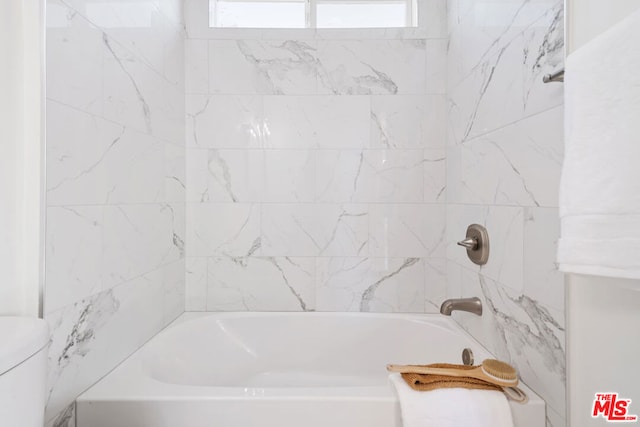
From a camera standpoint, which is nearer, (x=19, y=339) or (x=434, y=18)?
(x=19, y=339)

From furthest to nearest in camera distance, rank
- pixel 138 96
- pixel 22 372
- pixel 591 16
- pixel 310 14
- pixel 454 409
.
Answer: pixel 310 14, pixel 138 96, pixel 454 409, pixel 591 16, pixel 22 372

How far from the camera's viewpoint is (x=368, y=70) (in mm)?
1777

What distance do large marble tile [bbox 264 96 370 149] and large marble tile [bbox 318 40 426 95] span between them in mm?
73

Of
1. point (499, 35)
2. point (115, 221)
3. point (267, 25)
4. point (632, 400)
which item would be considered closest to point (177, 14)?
point (267, 25)

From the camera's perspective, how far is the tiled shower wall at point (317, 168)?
1.78 metres

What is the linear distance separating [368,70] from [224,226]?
44.2 inches

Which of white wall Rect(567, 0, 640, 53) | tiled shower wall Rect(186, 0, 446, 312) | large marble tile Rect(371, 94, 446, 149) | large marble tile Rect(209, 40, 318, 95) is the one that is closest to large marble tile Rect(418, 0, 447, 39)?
tiled shower wall Rect(186, 0, 446, 312)

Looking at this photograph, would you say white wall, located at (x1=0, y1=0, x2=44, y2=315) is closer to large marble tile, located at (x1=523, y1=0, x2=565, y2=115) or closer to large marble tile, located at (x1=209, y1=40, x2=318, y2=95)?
large marble tile, located at (x1=209, y1=40, x2=318, y2=95)

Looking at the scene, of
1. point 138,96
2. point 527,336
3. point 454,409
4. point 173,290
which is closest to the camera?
point 454,409

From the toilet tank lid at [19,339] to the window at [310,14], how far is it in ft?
5.80

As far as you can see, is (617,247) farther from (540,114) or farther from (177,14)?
(177,14)

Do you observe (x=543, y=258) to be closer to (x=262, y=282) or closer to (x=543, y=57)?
(x=543, y=57)

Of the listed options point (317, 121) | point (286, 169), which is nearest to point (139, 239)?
point (286, 169)

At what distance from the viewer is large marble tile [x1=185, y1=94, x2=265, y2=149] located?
1786 mm
